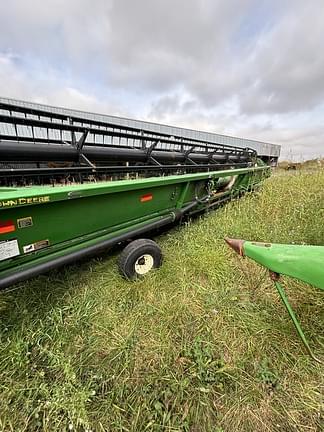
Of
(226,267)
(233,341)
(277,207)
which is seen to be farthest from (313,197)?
(233,341)

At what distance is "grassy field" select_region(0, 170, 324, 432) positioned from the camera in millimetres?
1208

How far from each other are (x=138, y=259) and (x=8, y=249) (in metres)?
1.10

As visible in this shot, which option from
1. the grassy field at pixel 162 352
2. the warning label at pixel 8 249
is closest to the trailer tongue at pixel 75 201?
the warning label at pixel 8 249

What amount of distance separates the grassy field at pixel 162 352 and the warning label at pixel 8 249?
0.59 metres

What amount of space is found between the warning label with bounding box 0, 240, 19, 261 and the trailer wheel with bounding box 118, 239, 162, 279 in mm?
900

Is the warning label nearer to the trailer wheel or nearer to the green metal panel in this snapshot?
the green metal panel

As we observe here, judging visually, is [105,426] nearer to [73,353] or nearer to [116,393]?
[116,393]

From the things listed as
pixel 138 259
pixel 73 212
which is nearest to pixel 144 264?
pixel 138 259

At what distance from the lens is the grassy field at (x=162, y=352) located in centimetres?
121

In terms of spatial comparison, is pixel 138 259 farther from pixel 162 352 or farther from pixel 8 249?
pixel 8 249

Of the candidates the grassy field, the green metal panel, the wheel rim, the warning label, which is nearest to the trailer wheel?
the wheel rim

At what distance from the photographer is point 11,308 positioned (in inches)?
74.1

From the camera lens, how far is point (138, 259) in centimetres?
223

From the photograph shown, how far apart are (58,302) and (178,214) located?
169 cm
